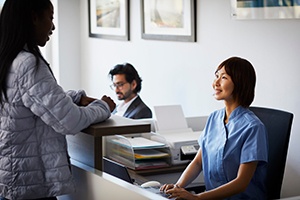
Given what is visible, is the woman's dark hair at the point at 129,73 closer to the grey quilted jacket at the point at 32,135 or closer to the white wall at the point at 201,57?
the white wall at the point at 201,57

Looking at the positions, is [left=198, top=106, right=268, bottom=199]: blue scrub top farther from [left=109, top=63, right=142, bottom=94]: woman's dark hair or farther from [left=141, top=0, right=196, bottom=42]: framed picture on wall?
[left=109, top=63, right=142, bottom=94]: woman's dark hair

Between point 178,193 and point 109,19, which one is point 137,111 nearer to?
point 109,19

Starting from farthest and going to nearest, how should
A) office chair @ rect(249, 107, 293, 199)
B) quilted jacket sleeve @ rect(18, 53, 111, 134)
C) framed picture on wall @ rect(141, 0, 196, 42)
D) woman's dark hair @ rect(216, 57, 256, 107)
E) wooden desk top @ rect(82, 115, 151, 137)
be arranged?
framed picture on wall @ rect(141, 0, 196, 42) → office chair @ rect(249, 107, 293, 199) → woman's dark hair @ rect(216, 57, 256, 107) → wooden desk top @ rect(82, 115, 151, 137) → quilted jacket sleeve @ rect(18, 53, 111, 134)

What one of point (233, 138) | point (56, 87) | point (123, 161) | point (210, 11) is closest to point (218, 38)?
point (210, 11)

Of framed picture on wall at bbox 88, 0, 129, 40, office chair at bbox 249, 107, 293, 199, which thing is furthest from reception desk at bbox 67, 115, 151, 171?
framed picture on wall at bbox 88, 0, 129, 40

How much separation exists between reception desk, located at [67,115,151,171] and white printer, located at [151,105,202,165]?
34.1 inches

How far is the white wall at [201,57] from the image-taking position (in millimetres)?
3111

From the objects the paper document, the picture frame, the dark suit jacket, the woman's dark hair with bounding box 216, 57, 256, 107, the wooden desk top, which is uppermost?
the picture frame

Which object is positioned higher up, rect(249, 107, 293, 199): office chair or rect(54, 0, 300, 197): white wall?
rect(54, 0, 300, 197): white wall

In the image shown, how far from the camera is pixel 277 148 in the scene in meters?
2.47

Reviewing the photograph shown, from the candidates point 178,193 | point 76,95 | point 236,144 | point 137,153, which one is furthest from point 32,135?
point 137,153

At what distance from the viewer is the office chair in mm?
2445

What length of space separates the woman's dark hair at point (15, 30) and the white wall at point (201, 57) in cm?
149

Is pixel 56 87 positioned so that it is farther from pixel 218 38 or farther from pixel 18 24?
pixel 218 38
